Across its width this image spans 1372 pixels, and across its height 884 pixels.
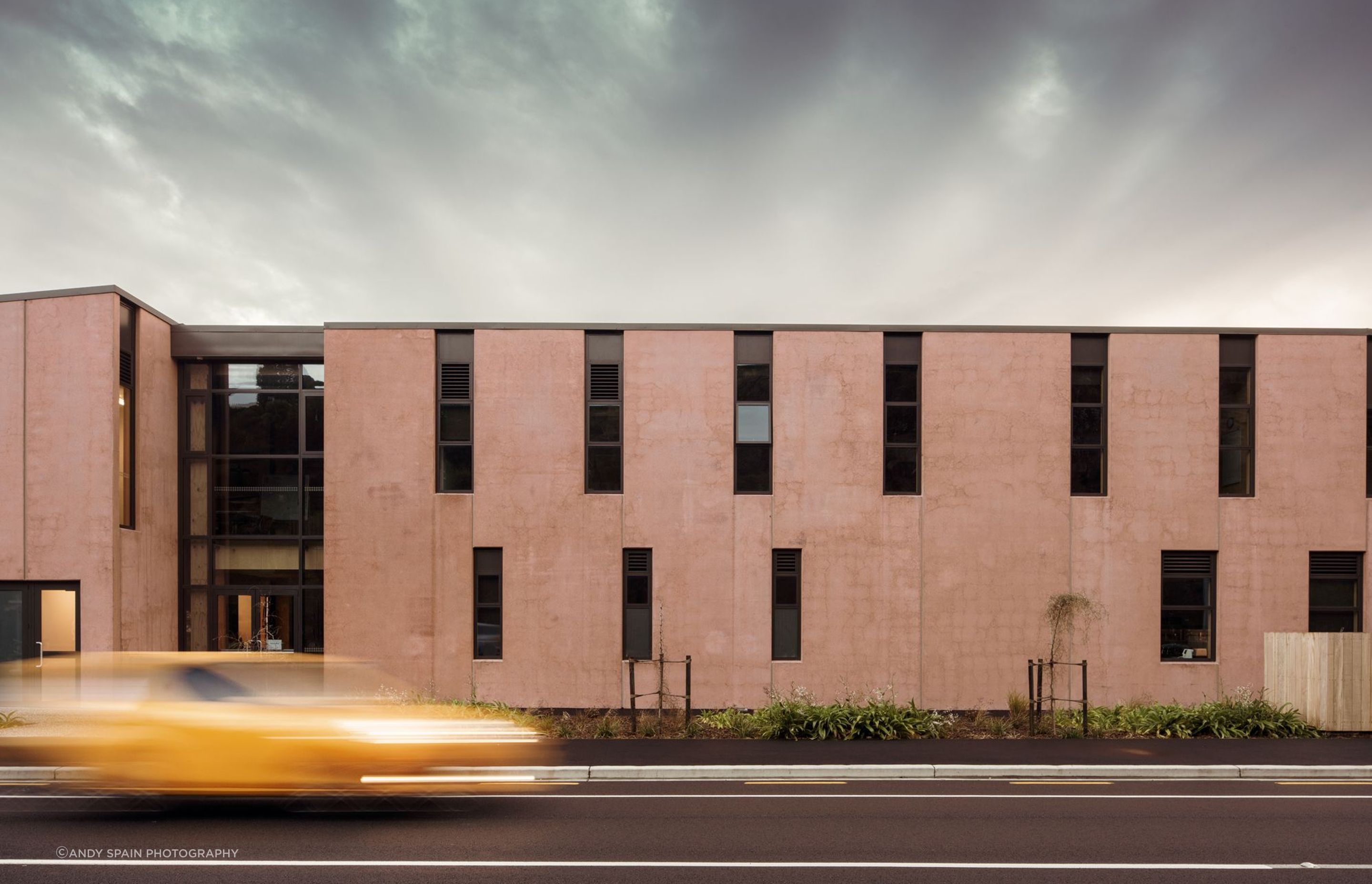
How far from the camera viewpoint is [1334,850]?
7504 millimetres

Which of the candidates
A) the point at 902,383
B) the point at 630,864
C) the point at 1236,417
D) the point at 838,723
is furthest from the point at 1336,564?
the point at 630,864

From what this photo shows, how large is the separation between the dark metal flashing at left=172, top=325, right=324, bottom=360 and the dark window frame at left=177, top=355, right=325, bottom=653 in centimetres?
22

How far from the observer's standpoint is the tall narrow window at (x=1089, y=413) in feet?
52.2

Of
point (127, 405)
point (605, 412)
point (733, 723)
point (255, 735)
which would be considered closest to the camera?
point (255, 735)

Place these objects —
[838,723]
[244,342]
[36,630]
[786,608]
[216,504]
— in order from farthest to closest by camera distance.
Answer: [216,504] < [244,342] < [786,608] < [36,630] < [838,723]

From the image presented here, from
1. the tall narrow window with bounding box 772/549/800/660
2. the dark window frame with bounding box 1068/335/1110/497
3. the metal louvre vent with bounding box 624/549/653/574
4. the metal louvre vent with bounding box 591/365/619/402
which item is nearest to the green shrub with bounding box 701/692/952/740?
the tall narrow window with bounding box 772/549/800/660

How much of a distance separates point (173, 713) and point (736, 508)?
992 centimetres

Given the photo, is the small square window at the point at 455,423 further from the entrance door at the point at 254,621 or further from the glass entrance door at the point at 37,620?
the glass entrance door at the point at 37,620

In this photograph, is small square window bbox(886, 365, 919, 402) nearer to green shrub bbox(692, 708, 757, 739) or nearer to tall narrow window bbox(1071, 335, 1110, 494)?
tall narrow window bbox(1071, 335, 1110, 494)

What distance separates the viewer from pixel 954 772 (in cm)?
1030

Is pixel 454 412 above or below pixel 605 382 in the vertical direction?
below

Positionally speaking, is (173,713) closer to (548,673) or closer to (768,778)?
(768,778)

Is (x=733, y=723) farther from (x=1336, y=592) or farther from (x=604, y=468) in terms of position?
(x=1336, y=592)

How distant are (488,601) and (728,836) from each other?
8.93m
